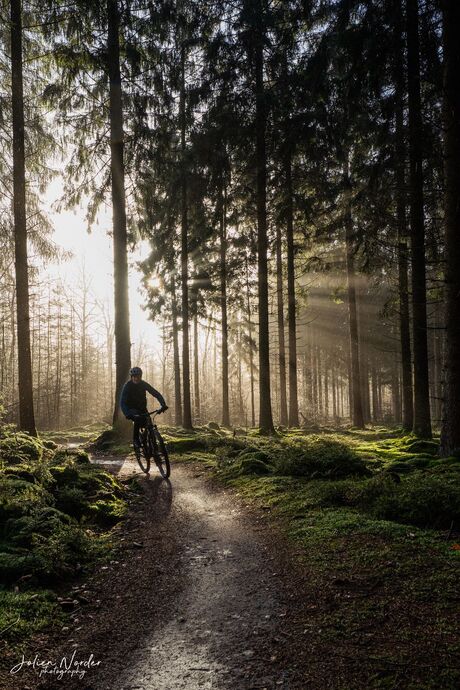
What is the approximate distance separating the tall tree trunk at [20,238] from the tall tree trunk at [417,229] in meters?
10.2

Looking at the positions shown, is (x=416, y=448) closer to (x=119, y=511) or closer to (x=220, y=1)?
(x=119, y=511)

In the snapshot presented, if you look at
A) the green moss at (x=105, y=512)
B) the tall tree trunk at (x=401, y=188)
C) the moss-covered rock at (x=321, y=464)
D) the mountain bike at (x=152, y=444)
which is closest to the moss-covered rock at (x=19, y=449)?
the green moss at (x=105, y=512)

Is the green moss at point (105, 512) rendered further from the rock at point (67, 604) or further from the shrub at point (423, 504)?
the shrub at point (423, 504)

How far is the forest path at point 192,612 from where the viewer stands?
2859 millimetres

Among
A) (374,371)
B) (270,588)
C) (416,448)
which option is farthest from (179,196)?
(374,371)

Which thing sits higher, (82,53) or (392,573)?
(82,53)

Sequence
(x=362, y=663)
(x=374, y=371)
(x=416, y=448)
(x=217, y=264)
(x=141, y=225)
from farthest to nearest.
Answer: (x=374, y=371) → (x=217, y=264) → (x=141, y=225) → (x=416, y=448) → (x=362, y=663)

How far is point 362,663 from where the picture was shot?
2.74 metres

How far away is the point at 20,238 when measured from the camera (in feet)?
36.4

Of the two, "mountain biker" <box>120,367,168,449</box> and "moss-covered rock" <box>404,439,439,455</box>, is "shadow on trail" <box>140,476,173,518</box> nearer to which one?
"mountain biker" <box>120,367,168,449</box>

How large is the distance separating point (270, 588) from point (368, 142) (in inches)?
527

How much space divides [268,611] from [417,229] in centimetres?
1058

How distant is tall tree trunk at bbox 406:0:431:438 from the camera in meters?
10.9

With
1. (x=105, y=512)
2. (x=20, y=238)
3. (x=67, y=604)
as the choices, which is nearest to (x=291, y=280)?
(x=20, y=238)
